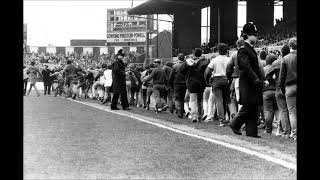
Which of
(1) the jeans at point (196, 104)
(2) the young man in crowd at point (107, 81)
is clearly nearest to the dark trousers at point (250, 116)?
(1) the jeans at point (196, 104)

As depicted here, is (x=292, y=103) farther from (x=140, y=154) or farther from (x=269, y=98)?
(x=140, y=154)

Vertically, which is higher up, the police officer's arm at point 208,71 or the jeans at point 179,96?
the police officer's arm at point 208,71

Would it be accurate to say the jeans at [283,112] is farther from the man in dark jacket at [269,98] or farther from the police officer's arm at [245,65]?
the police officer's arm at [245,65]

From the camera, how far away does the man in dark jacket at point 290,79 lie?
1106 cm

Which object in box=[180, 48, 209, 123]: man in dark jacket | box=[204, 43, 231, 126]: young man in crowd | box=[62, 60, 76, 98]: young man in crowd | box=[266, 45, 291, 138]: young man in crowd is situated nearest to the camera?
box=[266, 45, 291, 138]: young man in crowd

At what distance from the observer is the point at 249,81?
11.4 meters

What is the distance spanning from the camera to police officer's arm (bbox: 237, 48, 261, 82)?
11234 mm

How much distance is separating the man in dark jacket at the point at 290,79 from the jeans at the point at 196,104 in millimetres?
4270

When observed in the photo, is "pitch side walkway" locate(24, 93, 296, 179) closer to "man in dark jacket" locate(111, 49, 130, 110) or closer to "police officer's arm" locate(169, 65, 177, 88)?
"police officer's arm" locate(169, 65, 177, 88)

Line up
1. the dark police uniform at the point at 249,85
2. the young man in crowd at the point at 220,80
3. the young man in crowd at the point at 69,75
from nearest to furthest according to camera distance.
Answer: the dark police uniform at the point at 249,85, the young man in crowd at the point at 220,80, the young man in crowd at the point at 69,75

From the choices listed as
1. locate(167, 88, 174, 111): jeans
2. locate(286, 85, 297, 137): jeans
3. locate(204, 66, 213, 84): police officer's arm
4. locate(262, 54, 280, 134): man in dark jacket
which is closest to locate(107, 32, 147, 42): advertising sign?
locate(167, 88, 174, 111): jeans

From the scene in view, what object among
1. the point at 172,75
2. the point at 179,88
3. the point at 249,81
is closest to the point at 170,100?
the point at 172,75

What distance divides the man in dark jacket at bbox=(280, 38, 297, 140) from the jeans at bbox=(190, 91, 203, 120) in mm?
4270
